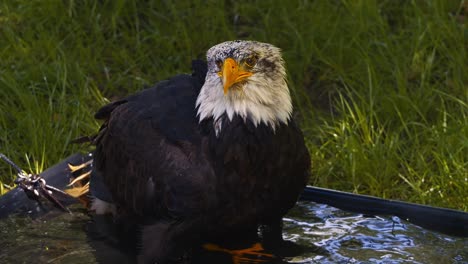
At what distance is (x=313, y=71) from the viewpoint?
6457 mm

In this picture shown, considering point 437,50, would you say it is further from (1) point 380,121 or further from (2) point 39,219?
(2) point 39,219

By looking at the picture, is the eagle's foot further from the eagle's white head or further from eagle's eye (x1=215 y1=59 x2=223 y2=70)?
eagle's eye (x1=215 y1=59 x2=223 y2=70)

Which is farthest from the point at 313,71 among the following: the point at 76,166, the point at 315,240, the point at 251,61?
the point at 251,61

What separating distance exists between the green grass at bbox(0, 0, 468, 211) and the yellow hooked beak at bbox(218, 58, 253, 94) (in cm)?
135

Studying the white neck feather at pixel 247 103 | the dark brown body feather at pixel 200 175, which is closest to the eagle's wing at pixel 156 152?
the dark brown body feather at pixel 200 175

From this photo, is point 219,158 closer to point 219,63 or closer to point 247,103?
Answer: point 247,103

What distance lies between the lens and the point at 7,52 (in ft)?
21.3

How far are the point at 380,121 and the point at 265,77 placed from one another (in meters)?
1.72

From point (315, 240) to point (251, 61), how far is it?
35.4 inches

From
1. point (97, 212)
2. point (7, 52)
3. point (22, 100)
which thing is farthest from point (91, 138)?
point (7, 52)

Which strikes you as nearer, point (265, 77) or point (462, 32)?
point (265, 77)

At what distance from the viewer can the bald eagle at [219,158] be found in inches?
162

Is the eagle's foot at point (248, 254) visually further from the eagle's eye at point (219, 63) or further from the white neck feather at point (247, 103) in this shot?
the eagle's eye at point (219, 63)

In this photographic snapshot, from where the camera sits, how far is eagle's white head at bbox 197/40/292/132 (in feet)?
13.8
